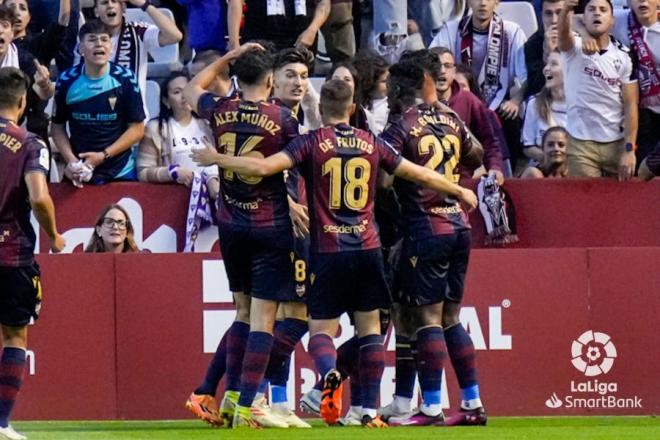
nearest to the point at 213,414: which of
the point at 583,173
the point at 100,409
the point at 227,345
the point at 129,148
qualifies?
the point at 227,345

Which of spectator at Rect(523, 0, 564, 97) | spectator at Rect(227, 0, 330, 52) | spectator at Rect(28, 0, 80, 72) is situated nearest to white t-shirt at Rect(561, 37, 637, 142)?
spectator at Rect(523, 0, 564, 97)

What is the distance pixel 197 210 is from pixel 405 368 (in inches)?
110

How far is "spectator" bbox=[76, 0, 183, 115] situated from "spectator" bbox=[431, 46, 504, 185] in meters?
2.78

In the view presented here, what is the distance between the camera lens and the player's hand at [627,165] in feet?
45.2

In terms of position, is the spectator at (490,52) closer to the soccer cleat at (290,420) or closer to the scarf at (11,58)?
the scarf at (11,58)

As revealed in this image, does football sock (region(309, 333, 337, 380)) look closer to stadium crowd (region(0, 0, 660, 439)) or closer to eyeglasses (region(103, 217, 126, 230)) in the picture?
stadium crowd (region(0, 0, 660, 439))

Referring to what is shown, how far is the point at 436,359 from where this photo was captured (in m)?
11.3

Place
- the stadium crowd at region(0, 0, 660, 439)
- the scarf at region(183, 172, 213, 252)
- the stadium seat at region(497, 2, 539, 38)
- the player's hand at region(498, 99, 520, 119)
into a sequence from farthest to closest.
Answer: the stadium seat at region(497, 2, 539, 38) < the player's hand at region(498, 99, 520, 119) < the scarf at region(183, 172, 213, 252) < the stadium crowd at region(0, 0, 660, 439)

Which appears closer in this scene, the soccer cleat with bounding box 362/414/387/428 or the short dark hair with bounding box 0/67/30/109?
the short dark hair with bounding box 0/67/30/109

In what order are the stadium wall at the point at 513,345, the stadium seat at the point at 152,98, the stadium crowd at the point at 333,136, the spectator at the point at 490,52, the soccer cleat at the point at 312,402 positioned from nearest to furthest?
1. the stadium crowd at the point at 333,136
2. the soccer cleat at the point at 312,402
3. the stadium wall at the point at 513,345
4. the spectator at the point at 490,52
5. the stadium seat at the point at 152,98

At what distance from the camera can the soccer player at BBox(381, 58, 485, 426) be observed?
11367 millimetres

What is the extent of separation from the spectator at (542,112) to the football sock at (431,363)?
11.8 ft

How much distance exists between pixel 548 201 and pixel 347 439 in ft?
14.5

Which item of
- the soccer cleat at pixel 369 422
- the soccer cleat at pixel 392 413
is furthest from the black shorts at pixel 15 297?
the soccer cleat at pixel 392 413
